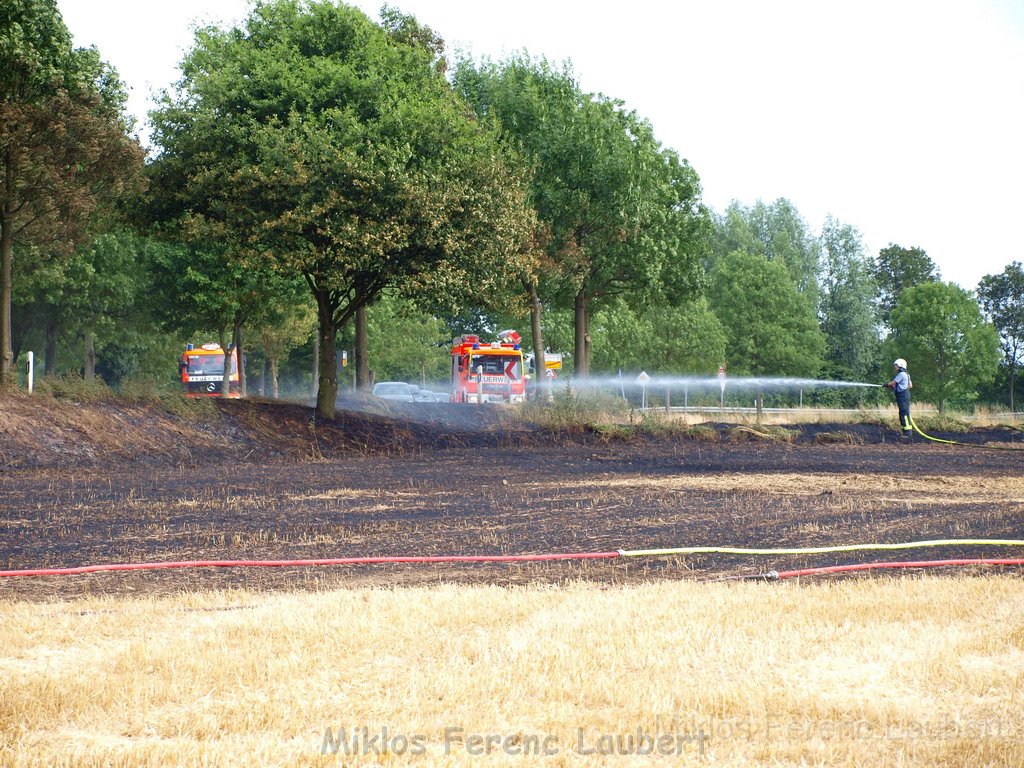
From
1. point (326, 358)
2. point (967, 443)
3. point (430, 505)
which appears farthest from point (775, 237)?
point (430, 505)

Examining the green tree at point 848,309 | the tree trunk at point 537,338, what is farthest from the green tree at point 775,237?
the tree trunk at point 537,338

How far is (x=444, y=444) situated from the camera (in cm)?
2530

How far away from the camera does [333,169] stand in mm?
22266

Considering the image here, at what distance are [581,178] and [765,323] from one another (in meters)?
26.7

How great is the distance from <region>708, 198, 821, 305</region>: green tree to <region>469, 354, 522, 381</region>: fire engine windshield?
31967 mm

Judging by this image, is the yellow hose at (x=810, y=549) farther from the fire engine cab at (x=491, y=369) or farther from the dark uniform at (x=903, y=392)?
the fire engine cab at (x=491, y=369)

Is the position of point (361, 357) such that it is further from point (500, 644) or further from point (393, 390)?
point (500, 644)

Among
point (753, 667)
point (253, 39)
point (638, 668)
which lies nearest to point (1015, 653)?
point (753, 667)

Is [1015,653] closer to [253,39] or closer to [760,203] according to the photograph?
[253,39]

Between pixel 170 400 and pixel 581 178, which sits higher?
pixel 581 178

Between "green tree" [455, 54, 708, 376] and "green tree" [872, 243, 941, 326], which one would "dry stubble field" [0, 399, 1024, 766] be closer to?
"green tree" [455, 54, 708, 376]

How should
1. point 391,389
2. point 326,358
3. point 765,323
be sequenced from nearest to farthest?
point 326,358 < point 391,389 < point 765,323

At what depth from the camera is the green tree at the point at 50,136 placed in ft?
66.4

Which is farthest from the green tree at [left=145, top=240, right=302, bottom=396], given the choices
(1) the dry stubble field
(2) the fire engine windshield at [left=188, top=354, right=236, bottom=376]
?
(1) the dry stubble field
